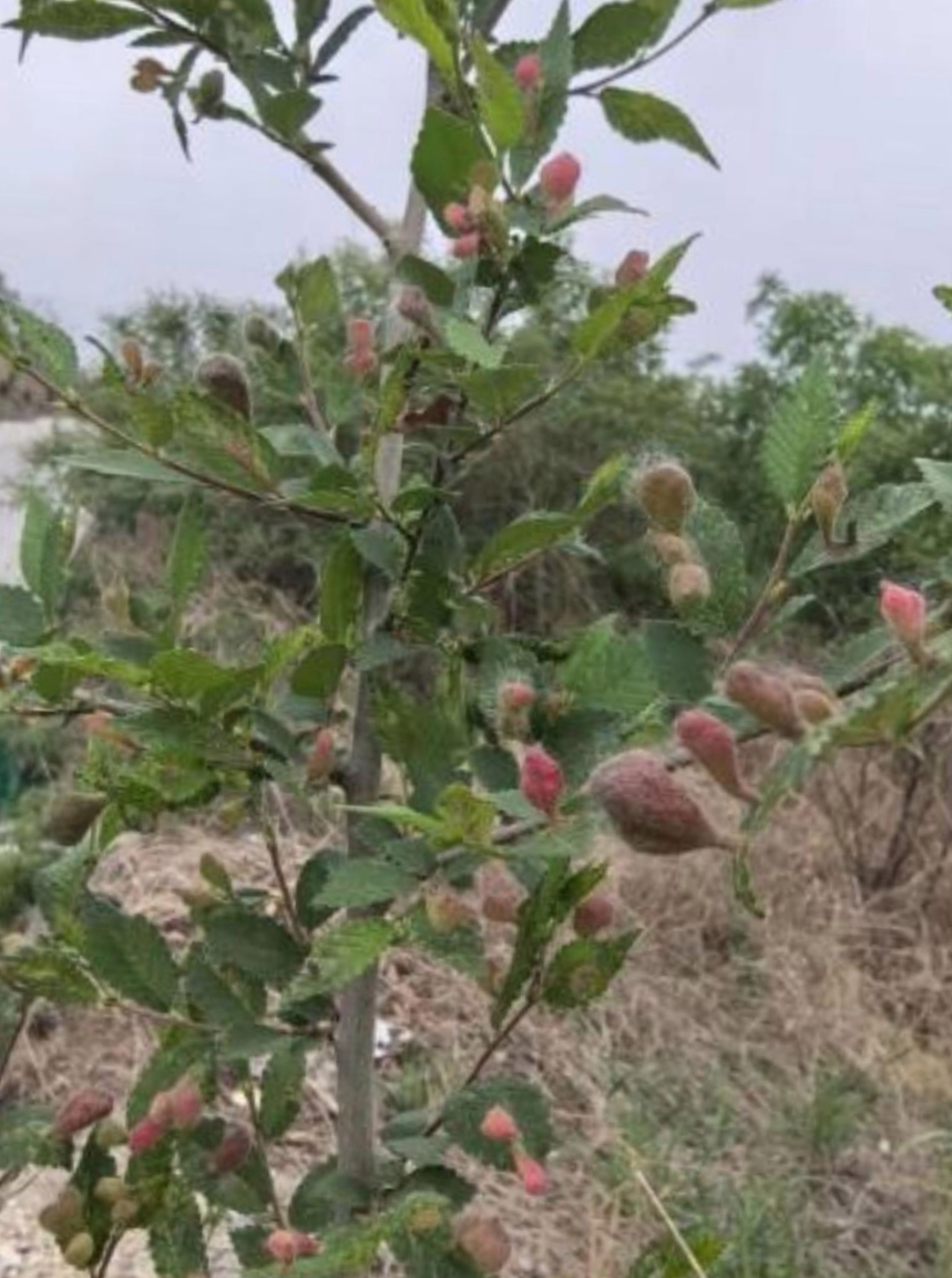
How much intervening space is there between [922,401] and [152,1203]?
5.01m

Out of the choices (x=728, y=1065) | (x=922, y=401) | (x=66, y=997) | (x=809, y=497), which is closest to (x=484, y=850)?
(x=809, y=497)

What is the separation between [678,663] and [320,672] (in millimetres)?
177

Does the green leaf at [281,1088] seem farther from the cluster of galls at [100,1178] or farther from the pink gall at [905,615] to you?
the pink gall at [905,615]

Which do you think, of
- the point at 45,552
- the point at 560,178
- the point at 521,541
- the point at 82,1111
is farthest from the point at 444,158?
the point at 82,1111

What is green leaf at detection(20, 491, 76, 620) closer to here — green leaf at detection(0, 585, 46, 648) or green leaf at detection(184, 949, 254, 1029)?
green leaf at detection(0, 585, 46, 648)

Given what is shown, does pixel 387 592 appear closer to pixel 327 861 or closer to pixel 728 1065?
pixel 327 861

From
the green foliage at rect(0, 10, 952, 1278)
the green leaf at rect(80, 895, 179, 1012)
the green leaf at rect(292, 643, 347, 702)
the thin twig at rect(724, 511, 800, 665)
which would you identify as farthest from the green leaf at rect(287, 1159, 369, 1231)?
the thin twig at rect(724, 511, 800, 665)

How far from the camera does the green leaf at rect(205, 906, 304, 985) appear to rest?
2.54ft

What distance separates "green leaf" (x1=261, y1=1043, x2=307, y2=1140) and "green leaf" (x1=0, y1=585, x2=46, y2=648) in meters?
0.21

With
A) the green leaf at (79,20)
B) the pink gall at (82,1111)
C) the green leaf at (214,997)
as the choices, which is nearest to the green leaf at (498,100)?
the green leaf at (79,20)

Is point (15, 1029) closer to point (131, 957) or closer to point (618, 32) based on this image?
point (131, 957)

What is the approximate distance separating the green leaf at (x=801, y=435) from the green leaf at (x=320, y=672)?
194 mm

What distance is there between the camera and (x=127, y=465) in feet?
2.46

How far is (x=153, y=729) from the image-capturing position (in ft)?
2.24
